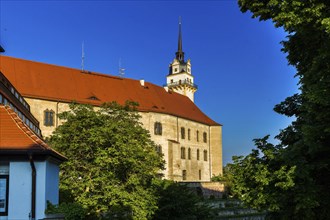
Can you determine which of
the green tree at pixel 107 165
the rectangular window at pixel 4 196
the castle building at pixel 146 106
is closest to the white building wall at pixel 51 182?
the rectangular window at pixel 4 196

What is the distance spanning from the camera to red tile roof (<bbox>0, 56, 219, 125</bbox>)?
41.3m

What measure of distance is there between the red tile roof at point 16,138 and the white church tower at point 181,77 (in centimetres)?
5841

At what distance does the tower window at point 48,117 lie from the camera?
1601 inches

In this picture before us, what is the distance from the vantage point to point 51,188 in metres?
12.0

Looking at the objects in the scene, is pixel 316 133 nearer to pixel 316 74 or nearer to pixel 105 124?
pixel 316 74

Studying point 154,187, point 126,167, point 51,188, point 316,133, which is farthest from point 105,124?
point 316,133

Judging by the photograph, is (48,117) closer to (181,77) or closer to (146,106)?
(146,106)

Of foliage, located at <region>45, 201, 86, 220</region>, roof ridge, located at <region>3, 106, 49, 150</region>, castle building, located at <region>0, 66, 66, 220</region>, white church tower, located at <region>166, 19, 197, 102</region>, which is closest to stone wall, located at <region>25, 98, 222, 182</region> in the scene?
white church tower, located at <region>166, 19, 197, 102</region>

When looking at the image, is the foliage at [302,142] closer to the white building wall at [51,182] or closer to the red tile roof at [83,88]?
the white building wall at [51,182]

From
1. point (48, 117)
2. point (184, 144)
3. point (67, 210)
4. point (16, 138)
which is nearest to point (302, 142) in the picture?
point (67, 210)

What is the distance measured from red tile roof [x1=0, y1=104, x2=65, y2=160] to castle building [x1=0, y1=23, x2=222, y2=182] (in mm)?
28863

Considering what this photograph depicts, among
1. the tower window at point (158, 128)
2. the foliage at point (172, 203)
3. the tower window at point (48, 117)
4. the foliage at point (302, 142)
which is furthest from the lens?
the tower window at point (158, 128)

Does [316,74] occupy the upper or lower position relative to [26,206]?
upper

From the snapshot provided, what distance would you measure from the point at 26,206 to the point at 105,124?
36.6 ft
